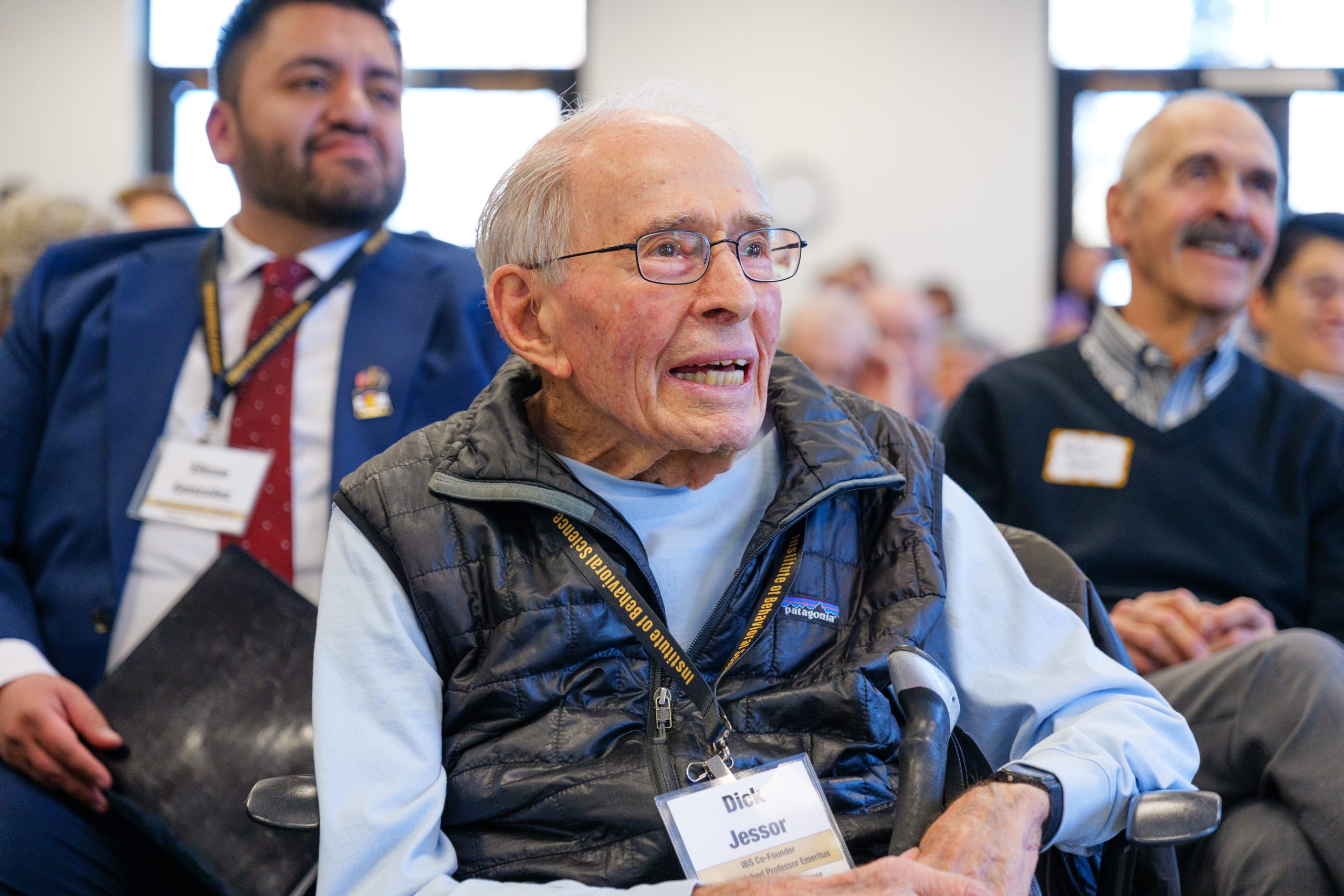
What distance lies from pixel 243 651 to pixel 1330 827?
1.49 metres

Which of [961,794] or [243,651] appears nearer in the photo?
[961,794]

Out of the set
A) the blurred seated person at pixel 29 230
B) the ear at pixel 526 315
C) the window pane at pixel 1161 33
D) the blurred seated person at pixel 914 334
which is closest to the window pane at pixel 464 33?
the blurred seated person at pixel 914 334

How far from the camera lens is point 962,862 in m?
1.21

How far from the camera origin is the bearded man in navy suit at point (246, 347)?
2.09m

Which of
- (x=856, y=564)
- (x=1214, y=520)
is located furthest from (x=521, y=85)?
(x=856, y=564)

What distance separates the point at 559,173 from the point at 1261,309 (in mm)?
2538

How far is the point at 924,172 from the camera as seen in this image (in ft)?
26.3

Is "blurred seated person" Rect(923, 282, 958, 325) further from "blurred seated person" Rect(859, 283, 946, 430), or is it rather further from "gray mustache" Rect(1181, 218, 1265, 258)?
"gray mustache" Rect(1181, 218, 1265, 258)

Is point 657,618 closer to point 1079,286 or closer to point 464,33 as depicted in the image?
point 1079,286

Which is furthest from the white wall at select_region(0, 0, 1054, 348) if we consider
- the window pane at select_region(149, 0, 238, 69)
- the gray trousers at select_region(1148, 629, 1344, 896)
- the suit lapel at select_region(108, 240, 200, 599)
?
the gray trousers at select_region(1148, 629, 1344, 896)

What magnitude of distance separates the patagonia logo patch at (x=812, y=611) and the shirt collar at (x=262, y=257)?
1256 mm

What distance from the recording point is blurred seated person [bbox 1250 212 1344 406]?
3107 millimetres

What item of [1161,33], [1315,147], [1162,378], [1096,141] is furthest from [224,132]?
[1315,147]

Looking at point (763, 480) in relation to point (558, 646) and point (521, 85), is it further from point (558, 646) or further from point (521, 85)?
point (521, 85)
